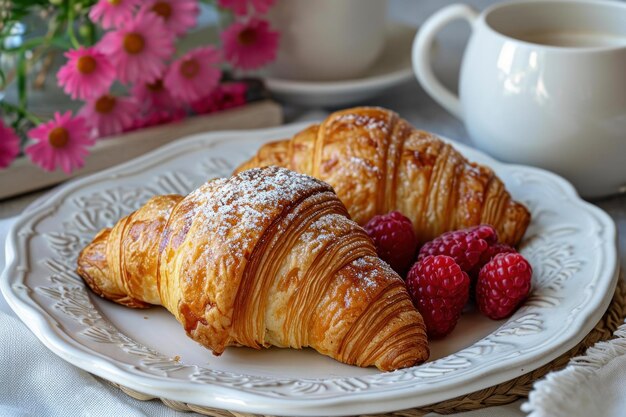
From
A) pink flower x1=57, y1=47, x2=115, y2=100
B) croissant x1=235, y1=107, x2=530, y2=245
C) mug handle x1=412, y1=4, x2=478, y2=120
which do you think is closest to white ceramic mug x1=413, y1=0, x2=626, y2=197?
mug handle x1=412, y1=4, x2=478, y2=120

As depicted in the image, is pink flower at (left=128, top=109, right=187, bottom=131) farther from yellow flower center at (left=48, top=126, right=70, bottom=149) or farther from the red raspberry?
the red raspberry

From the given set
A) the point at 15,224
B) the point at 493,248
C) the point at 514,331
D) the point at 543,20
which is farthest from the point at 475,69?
the point at 15,224

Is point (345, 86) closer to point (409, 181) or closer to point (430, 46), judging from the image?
point (430, 46)

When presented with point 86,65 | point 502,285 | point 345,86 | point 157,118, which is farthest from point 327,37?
point 502,285

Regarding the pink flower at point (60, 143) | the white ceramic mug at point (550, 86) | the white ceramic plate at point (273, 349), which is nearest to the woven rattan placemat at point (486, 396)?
the white ceramic plate at point (273, 349)

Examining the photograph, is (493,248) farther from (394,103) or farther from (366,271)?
(394,103)

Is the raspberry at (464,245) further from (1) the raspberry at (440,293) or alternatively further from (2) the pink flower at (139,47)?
(2) the pink flower at (139,47)
